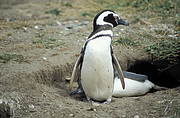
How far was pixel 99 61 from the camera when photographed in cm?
354

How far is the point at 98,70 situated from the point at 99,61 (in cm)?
14

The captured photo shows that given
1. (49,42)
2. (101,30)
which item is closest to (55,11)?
(49,42)

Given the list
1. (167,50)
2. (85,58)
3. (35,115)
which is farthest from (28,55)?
(167,50)

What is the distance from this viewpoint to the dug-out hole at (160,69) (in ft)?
17.3

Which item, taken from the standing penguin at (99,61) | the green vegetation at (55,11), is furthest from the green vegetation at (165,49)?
the green vegetation at (55,11)

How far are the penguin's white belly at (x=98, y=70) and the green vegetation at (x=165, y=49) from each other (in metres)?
1.60

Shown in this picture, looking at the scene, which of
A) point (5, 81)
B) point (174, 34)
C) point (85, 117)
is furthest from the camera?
point (174, 34)

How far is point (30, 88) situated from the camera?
3.62 meters

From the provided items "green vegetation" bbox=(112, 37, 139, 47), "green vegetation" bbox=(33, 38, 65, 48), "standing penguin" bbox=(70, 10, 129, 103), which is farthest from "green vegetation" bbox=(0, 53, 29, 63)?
"green vegetation" bbox=(112, 37, 139, 47)

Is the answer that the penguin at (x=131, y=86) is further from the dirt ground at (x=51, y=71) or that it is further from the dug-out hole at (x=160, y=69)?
the dug-out hole at (x=160, y=69)

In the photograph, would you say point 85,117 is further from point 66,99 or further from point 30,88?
point 30,88

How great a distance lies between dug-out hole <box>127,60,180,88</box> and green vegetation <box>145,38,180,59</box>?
8.3 inches

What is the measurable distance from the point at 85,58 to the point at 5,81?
3.78ft

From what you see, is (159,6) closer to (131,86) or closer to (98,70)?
(131,86)
